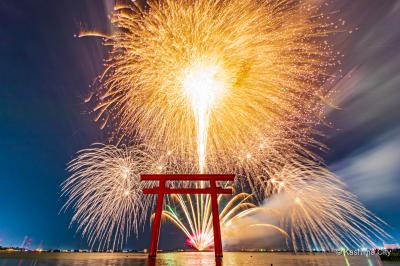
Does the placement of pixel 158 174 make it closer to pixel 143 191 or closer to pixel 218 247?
pixel 143 191

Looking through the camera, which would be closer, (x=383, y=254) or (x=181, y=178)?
(x=181, y=178)

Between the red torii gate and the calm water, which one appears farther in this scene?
the red torii gate

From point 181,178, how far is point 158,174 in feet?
4.74

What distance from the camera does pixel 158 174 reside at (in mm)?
16594

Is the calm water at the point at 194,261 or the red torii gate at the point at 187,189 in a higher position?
the red torii gate at the point at 187,189

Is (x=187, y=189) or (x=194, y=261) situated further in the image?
(x=187, y=189)

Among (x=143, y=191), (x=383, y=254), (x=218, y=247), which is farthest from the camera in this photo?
(x=383, y=254)

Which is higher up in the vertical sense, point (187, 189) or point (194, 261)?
point (187, 189)

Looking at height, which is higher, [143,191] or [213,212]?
[143,191]

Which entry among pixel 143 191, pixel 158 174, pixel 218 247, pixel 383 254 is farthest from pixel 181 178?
pixel 383 254

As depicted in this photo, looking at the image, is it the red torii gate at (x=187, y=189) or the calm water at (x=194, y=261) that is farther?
the red torii gate at (x=187, y=189)

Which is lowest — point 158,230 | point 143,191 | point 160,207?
point 158,230

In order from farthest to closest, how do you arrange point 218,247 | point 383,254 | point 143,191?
1. point 383,254
2. point 143,191
3. point 218,247

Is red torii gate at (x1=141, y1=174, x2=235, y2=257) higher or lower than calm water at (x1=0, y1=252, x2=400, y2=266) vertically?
higher
